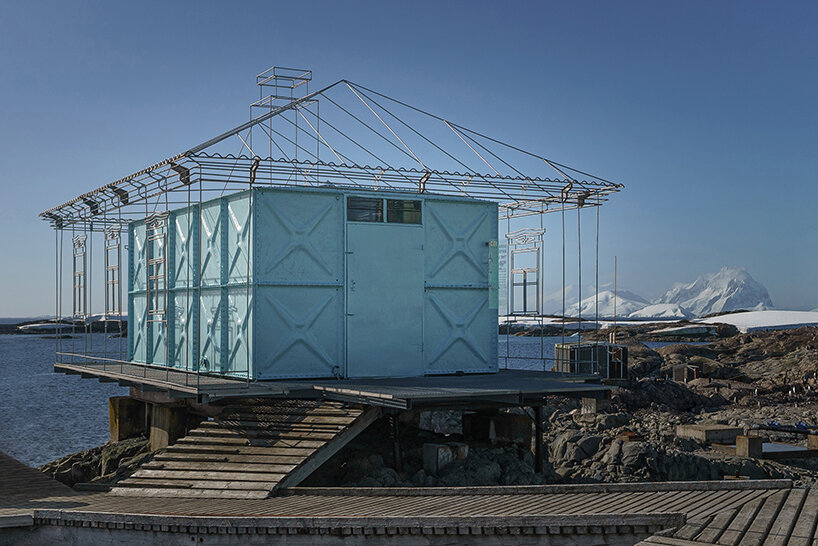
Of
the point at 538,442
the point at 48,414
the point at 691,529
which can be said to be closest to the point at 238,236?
the point at 538,442

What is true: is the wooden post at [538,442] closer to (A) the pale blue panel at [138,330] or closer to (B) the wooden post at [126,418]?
(A) the pale blue panel at [138,330]

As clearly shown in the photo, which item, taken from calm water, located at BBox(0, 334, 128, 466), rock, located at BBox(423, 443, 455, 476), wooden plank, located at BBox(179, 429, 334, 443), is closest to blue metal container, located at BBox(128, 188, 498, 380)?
wooden plank, located at BBox(179, 429, 334, 443)

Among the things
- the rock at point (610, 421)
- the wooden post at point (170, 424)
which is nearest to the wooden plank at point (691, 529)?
the wooden post at point (170, 424)

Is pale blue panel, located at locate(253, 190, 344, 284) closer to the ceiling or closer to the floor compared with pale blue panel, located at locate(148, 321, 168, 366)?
closer to the ceiling

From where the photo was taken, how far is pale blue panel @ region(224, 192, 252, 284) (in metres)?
17.3

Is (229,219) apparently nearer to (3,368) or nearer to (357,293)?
(357,293)

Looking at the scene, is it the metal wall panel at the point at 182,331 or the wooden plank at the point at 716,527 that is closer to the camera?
the wooden plank at the point at 716,527

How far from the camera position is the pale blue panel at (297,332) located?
17.2 meters

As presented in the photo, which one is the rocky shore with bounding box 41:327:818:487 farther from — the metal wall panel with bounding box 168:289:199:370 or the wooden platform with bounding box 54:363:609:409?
the metal wall panel with bounding box 168:289:199:370

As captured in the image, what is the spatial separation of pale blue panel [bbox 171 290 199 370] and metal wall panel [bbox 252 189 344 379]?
295 centimetres

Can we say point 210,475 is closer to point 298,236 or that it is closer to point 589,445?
point 298,236

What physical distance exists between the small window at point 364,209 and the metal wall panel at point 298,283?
25 cm

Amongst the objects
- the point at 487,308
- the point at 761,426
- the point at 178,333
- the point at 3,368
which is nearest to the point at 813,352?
the point at 761,426

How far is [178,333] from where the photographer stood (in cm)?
2023
